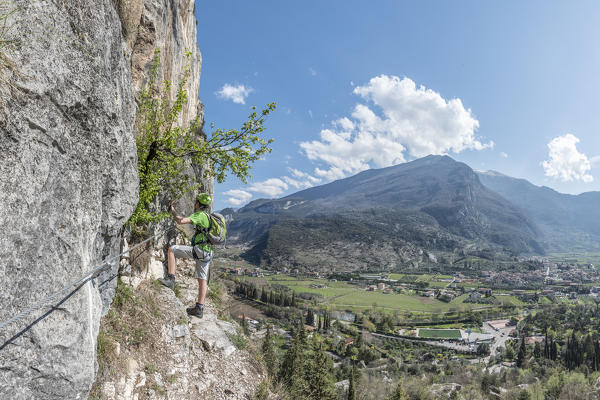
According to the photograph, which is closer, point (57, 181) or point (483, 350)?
point (57, 181)

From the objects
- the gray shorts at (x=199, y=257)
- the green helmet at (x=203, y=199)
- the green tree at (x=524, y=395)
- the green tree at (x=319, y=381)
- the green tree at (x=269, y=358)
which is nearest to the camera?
the green helmet at (x=203, y=199)

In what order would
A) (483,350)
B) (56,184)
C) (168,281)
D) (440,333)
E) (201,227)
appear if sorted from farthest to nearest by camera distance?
(440,333)
(483,350)
(168,281)
(201,227)
(56,184)

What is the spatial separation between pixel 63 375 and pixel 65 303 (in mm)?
766

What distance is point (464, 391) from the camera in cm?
5566

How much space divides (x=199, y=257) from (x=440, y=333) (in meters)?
116

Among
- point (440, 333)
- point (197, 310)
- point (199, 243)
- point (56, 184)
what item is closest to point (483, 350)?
point (440, 333)

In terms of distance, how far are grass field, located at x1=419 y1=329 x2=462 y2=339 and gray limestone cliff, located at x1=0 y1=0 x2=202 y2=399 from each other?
365ft

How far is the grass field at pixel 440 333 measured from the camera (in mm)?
96988

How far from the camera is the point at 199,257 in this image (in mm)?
6531

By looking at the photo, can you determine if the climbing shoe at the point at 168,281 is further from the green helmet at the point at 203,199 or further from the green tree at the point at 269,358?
the green tree at the point at 269,358

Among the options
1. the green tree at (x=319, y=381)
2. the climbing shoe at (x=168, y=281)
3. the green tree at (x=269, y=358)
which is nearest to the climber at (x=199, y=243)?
the climbing shoe at (x=168, y=281)

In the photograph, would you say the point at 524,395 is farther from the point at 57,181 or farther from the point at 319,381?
the point at 57,181

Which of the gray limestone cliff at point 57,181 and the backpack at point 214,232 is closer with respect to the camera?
the gray limestone cliff at point 57,181

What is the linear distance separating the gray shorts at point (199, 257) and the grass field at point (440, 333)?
108201 millimetres
